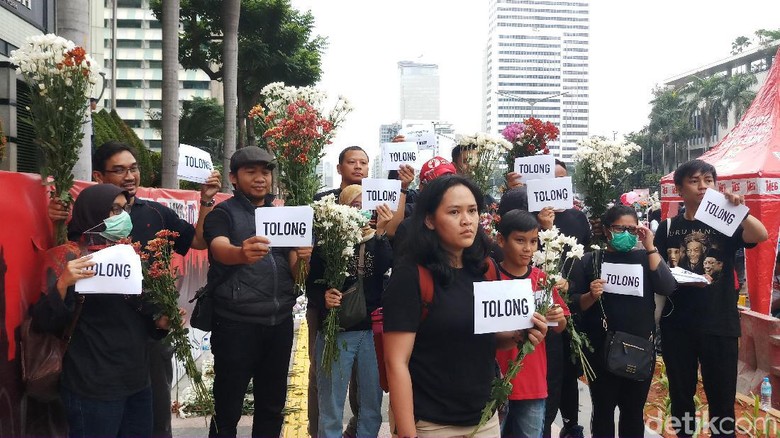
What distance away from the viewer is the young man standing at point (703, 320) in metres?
4.71

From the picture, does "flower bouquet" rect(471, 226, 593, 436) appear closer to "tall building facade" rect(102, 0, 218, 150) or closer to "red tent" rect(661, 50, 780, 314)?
"red tent" rect(661, 50, 780, 314)

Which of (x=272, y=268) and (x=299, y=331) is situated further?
(x=299, y=331)

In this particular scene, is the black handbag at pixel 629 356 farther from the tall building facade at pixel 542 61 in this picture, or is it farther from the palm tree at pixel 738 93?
the tall building facade at pixel 542 61

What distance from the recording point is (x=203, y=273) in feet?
27.5

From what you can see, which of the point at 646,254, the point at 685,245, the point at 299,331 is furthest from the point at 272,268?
the point at 299,331

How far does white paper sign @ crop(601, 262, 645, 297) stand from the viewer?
434cm

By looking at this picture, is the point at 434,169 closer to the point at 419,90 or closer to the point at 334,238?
the point at 334,238

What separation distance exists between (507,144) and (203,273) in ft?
15.7

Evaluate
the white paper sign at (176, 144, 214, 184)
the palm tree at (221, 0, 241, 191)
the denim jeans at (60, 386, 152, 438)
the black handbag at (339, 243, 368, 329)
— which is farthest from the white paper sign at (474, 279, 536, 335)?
the palm tree at (221, 0, 241, 191)

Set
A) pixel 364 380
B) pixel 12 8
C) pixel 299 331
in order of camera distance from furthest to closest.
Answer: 1. pixel 12 8
2. pixel 299 331
3. pixel 364 380

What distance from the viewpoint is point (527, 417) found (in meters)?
3.84

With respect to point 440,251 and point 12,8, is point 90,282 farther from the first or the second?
point 12,8

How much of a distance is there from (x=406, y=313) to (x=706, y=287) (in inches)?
118

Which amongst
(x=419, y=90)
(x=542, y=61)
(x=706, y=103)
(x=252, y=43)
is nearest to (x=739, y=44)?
(x=706, y=103)
